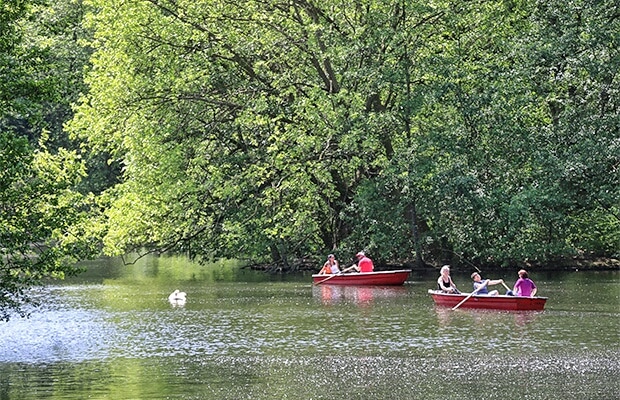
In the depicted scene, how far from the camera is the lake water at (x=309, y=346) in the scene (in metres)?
18.3

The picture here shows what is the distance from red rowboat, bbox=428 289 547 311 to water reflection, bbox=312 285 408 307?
240 centimetres

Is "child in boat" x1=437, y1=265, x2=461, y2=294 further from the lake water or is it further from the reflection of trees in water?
the reflection of trees in water

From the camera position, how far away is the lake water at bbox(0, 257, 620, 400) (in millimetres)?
18312

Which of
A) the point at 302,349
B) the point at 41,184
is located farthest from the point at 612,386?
the point at 41,184

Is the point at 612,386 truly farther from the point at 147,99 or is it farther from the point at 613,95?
the point at 147,99

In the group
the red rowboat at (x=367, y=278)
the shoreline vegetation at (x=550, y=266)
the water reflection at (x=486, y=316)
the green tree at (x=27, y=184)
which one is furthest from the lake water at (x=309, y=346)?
the shoreline vegetation at (x=550, y=266)

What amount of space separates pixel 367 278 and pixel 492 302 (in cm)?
946

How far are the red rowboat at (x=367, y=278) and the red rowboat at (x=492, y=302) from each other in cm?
659

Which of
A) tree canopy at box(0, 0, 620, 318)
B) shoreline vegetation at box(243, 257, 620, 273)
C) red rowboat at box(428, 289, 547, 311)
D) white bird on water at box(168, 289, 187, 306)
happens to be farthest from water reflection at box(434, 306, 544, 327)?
shoreline vegetation at box(243, 257, 620, 273)

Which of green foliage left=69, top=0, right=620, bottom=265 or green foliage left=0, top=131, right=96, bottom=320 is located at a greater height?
green foliage left=69, top=0, right=620, bottom=265

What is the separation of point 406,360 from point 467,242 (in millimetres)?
21723

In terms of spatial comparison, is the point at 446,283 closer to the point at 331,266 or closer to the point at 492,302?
the point at 492,302

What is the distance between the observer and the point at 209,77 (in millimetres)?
43500

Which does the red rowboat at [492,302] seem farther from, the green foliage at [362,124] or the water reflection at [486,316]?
the green foliage at [362,124]
